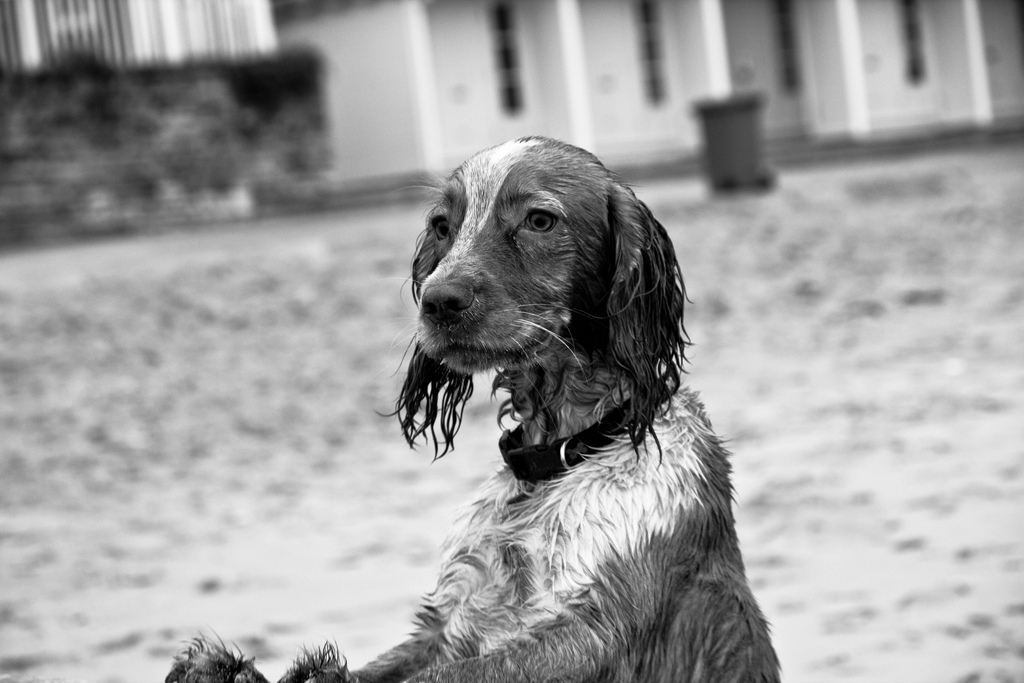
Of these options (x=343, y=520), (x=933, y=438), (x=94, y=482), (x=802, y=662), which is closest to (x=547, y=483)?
(x=802, y=662)

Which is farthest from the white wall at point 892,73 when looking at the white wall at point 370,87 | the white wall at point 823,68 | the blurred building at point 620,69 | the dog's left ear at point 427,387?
the dog's left ear at point 427,387

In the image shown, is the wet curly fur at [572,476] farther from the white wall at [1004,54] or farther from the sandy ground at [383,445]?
the white wall at [1004,54]

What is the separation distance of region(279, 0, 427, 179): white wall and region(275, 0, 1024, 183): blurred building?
0.03 m

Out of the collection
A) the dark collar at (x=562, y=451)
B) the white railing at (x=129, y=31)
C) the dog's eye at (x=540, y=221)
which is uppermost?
the white railing at (x=129, y=31)

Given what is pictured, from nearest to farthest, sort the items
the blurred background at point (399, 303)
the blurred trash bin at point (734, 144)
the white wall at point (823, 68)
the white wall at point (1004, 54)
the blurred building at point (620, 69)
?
the blurred background at point (399, 303), the blurred trash bin at point (734, 144), the blurred building at point (620, 69), the white wall at point (823, 68), the white wall at point (1004, 54)

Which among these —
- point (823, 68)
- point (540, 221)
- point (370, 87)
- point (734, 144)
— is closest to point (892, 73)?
point (823, 68)

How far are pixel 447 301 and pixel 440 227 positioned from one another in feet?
1.40

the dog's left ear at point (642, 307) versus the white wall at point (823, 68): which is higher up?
the white wall at point (823, 68)

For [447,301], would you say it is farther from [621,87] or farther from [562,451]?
[621,87]

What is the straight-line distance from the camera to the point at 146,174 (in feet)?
66.7

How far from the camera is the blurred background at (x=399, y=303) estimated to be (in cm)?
591

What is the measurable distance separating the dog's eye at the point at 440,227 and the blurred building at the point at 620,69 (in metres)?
21.7

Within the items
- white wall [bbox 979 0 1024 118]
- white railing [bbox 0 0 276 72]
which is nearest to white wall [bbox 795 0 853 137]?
white wall [bbox 979 0 1024 118]

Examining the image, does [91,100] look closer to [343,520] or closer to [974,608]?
[343,520]
